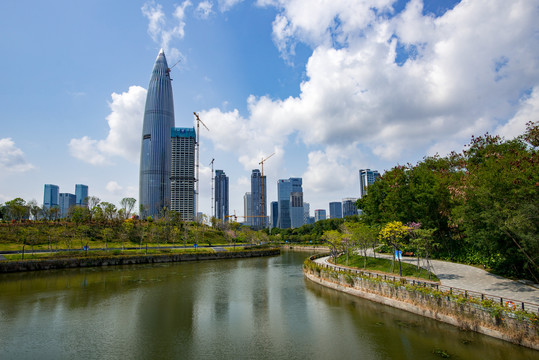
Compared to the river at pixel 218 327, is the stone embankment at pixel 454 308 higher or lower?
higher

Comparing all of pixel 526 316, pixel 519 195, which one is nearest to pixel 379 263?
pixel 519 195

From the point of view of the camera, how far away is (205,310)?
29.2 metres

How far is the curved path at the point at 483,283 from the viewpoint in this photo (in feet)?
81.7

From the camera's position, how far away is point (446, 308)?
23.3 m

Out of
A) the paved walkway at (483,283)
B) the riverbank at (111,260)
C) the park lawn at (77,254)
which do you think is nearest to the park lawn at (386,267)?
the paved walkway at (483,283)

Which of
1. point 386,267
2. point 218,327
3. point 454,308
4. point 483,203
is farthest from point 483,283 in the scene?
point 218,327

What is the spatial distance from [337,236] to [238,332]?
3135cm

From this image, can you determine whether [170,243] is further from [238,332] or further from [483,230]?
[483,230]

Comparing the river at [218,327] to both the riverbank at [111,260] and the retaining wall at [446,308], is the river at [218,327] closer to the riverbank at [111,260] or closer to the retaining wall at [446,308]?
the retaining wall at [446,308]

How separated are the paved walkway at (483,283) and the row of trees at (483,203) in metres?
1.95

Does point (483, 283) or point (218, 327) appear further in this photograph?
point (483, 283)

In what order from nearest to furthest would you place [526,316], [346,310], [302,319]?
[526,316] < [302,319] < [346,310]

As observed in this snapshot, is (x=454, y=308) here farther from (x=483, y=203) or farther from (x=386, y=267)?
(x=386, y=267)

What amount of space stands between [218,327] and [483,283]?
26658 millimetres
